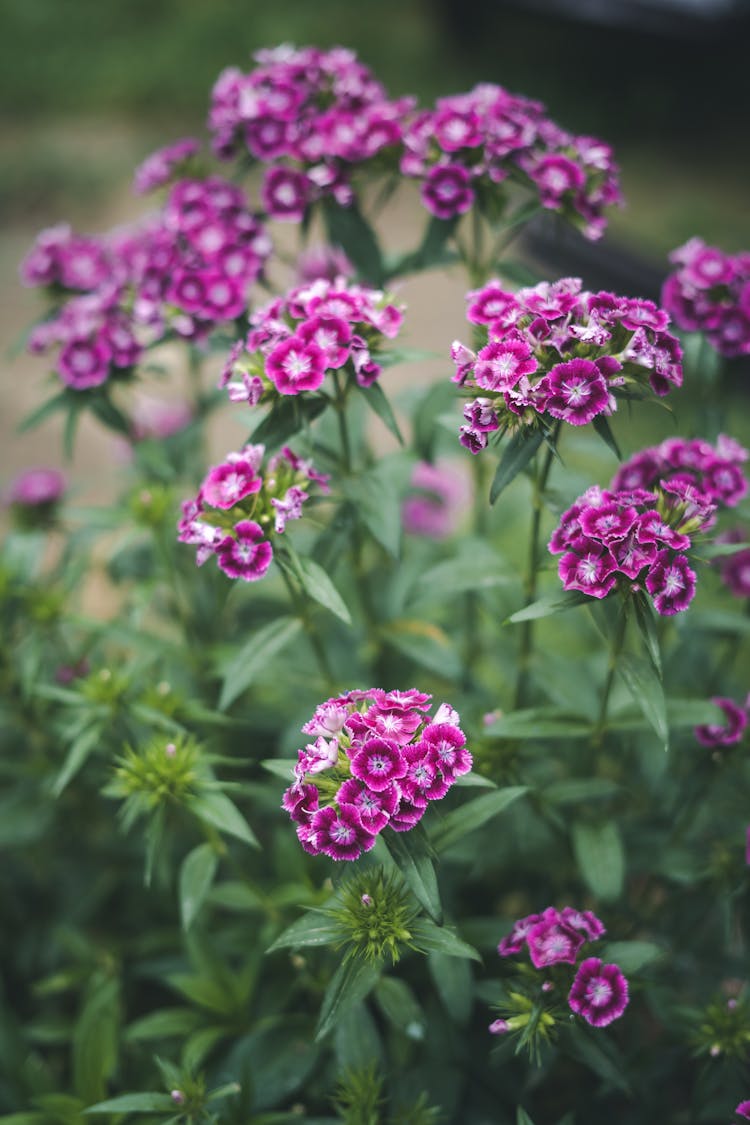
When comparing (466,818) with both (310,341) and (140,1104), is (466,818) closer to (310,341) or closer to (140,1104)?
(140,1104)

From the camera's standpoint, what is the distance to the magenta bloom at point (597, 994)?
5.54ft

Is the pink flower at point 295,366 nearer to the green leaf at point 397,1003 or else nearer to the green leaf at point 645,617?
the green leaf at point 645,617

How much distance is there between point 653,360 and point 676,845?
1214mm

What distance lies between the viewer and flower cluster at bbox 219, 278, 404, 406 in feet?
6.00

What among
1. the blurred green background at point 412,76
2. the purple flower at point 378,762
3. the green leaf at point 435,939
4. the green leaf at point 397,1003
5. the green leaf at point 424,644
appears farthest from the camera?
the blurred green background at point 412,76

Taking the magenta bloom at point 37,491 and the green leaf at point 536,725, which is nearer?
the green leaf at point 536,725

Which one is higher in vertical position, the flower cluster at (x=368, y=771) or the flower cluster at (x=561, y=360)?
the flower cluster at (x=561, y=360)

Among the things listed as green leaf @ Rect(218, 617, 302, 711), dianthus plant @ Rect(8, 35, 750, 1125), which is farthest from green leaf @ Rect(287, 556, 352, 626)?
green leaf @ Rect(218, 617, 302, 711)

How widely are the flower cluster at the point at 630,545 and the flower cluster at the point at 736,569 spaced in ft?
1.90

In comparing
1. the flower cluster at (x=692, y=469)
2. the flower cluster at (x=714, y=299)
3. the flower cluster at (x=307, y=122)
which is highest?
the flower cluster at (x=307, y=122)

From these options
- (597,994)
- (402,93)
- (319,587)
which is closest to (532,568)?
(319,587)

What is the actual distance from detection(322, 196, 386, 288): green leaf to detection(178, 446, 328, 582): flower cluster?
2.44 feet

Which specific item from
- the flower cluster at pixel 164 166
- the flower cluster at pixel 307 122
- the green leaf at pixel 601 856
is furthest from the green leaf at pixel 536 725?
the flower cluster at pixel 164 166

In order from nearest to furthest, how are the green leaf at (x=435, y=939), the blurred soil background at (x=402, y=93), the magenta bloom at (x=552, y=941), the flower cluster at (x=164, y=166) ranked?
1. the green leaf at (x=435, y=939)
2. the magenta bloom at (x=552, y=941)
3. the flower cluster at (x=164, y=166)
4. the blurred soil background at (x=402, y=93)
